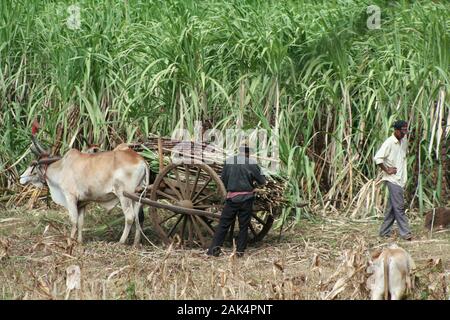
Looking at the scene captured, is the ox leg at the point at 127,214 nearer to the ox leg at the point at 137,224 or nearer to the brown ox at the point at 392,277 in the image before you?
the ox leg at the point at 137,224

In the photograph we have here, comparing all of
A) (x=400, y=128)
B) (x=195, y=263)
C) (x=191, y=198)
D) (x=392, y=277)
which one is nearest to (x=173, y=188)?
(x=191, y=198)

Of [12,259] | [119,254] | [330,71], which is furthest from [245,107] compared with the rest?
[12,259]

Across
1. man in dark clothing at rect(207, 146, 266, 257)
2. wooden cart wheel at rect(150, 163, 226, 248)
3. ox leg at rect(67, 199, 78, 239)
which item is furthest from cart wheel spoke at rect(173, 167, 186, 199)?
ox leg at rect(67, 199, 78, 239)

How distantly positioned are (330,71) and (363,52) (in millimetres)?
632

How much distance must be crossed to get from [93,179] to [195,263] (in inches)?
59.3

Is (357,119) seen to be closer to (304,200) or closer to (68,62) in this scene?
(304,200)

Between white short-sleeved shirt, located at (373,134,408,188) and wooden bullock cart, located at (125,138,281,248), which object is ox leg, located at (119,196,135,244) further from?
white short-sleeved shirt, located at (373,134,408,188)

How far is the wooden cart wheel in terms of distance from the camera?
31.9ft

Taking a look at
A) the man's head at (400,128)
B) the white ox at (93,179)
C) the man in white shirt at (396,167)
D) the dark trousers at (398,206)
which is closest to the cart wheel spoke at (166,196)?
the white ox at (93,179)

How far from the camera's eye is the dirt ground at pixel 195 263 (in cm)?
742

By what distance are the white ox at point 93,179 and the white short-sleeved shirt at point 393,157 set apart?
Answer: 2202mm

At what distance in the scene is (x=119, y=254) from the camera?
9656 millimetres

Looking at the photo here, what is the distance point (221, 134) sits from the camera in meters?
11.5

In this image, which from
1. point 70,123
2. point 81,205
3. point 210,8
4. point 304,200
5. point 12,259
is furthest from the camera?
point 210,8
